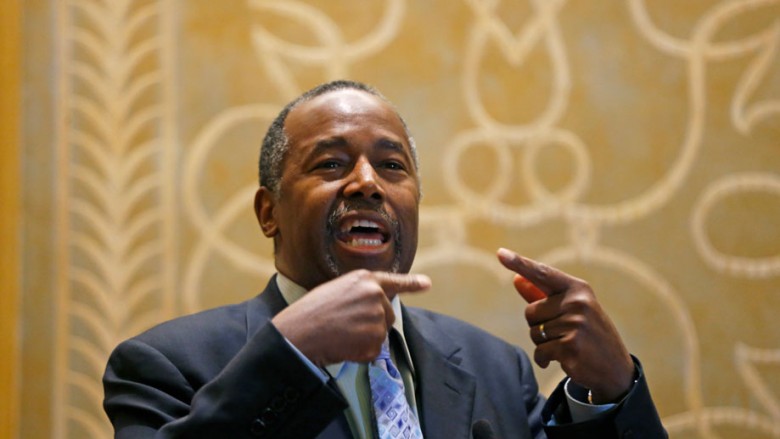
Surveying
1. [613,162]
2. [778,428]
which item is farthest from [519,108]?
[778,428]

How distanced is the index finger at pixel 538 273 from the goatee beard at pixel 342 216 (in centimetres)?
23

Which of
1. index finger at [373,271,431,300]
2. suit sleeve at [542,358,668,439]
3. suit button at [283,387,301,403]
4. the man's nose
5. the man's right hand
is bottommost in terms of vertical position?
suit sleeve at [542,358,668,439]

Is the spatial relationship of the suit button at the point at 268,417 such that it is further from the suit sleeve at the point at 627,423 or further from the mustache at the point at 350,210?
the suit sleeve at the point at 627,423

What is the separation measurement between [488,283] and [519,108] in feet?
1.48

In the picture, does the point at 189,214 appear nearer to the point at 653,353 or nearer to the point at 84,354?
the point at 84,354

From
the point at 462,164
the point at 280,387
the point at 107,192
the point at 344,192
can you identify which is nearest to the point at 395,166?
the point at 344,192

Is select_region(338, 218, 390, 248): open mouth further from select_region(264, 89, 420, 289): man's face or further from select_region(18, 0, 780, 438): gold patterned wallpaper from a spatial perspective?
select_region(18, 0, 780, 438): gold patterned wallpaper

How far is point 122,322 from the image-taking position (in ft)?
8.05

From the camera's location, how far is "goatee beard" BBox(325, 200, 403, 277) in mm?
1757

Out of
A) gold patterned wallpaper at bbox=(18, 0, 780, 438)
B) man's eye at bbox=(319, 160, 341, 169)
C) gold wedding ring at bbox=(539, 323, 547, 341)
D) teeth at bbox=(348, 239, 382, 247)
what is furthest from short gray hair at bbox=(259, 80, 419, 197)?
gold patterned wallpaper at bbox=(18, 0, 780, 438)

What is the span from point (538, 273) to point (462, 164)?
93 cm

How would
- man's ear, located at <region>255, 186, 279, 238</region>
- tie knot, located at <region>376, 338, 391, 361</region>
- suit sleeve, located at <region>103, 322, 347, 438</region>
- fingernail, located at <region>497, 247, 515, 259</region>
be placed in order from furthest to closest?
man's ear, located at <region>255, 186, 279, 238</region> → tie knot, located at <region>376, 338, 391, 361</region> → fingernail, located at <region>497, 247, 515, 259</region> → suit sleeve, located at <region>103, 322, 347, 438</region>

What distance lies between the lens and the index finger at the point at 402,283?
1.46 metres

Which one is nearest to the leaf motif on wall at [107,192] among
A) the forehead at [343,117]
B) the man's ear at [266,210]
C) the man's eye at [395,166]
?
the man's ear at [266,210]
